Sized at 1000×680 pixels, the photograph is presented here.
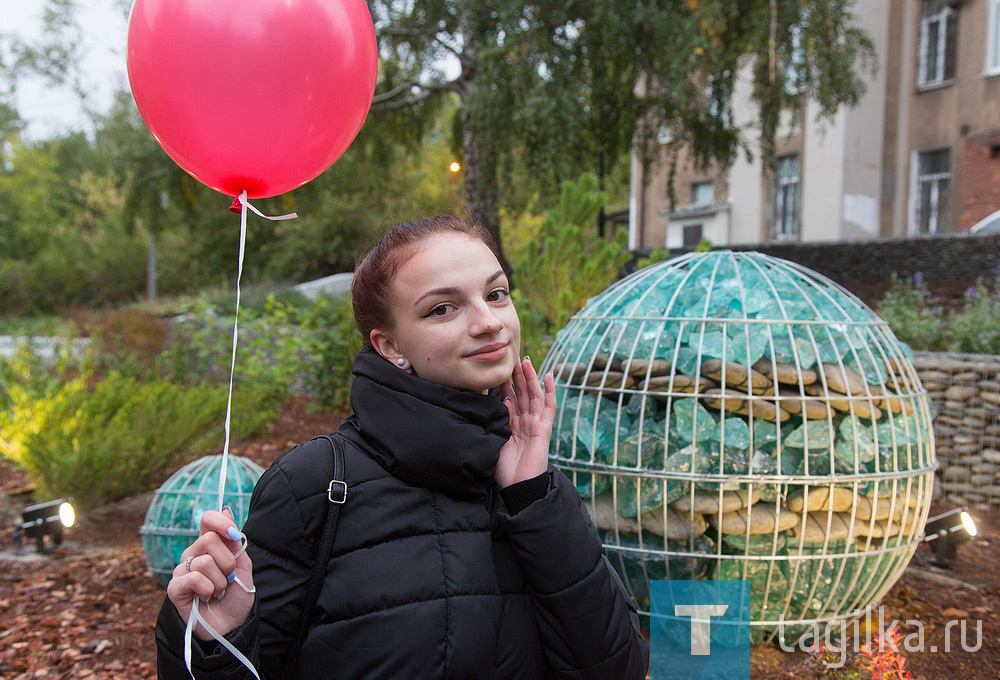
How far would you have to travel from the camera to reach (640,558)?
2355mm

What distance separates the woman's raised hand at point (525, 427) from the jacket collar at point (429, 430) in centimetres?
4

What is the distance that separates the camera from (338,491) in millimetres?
1258

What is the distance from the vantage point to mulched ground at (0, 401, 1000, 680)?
8.29ft

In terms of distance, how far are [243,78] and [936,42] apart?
670 inches

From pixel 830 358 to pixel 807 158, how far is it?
48.3 feet

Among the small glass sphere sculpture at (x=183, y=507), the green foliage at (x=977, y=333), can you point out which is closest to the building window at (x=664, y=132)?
the green foliage at (x=977, y=333)

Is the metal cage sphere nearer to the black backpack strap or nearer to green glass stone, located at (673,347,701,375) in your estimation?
green glass stone, located at (673,347,701,375)

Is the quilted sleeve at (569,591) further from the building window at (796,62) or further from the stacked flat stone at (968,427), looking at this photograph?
the building window at (796,62)

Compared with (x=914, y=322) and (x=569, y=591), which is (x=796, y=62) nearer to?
(x=914, y=322)

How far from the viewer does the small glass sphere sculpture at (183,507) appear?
3.07 meters

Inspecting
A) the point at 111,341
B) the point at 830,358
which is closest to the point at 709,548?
the point at 830,358

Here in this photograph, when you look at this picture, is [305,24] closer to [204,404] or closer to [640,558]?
[640,558]

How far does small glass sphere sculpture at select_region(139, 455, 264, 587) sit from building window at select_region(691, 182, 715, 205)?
649 inches

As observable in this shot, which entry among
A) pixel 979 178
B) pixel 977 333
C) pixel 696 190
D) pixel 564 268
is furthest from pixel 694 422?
pixel 696 190
